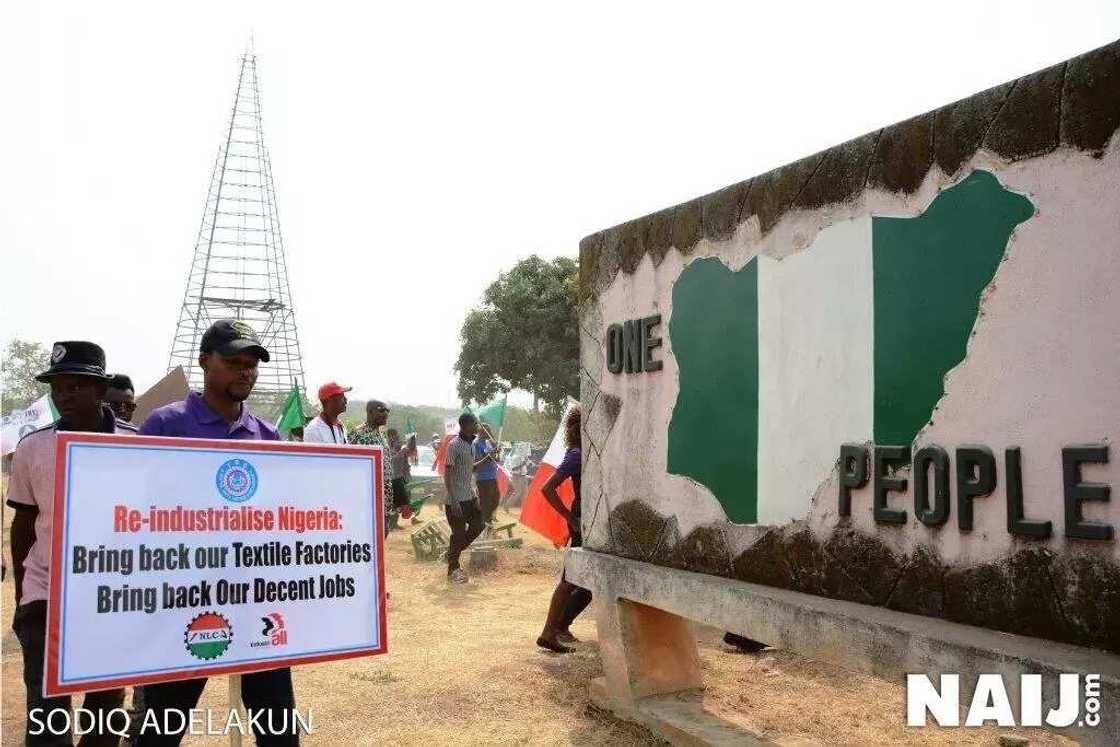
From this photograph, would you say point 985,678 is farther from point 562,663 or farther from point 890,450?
point 562,663

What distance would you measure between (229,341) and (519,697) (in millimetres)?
3075

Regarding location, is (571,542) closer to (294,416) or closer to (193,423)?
(193,423)

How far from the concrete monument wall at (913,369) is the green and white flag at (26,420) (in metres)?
8.77

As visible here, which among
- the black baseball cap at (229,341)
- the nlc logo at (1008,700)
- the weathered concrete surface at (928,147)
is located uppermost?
the weathered concrete surface at (928,147)

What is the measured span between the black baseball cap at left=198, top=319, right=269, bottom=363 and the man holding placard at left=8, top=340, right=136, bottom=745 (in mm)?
663

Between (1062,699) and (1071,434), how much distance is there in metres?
0.77

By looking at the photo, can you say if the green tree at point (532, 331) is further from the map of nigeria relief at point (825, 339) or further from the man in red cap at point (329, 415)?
the map of nigeria relief at point (825, 339)

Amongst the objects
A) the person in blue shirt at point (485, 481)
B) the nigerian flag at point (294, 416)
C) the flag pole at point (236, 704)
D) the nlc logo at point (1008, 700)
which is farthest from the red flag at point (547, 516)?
the nigerian flag at point (294, 416)

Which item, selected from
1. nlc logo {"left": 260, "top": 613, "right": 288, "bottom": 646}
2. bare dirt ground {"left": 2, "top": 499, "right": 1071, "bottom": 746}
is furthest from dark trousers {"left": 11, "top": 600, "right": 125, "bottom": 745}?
bare dirt ground {"left": 2, "top": 499, "right": 1071, "bottom": 746}

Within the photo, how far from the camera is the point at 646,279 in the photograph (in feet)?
15.5

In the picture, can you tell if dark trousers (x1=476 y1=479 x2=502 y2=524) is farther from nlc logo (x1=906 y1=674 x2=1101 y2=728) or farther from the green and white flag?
nlc logo (x1=906 y1=674 x2=1101 y2=728)

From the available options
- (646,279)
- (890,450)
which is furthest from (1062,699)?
(646,279)

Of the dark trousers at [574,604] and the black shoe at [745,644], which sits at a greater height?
the dark trousers at [574,604]

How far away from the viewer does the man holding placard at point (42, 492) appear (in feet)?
10.6
